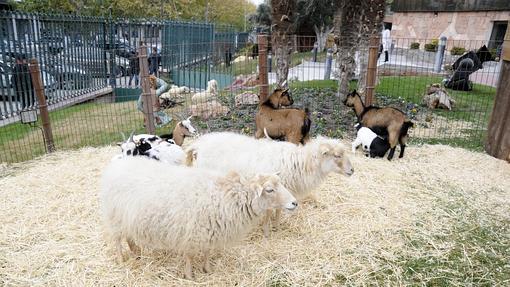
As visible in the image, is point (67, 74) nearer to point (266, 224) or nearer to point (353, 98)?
point (353, 98)

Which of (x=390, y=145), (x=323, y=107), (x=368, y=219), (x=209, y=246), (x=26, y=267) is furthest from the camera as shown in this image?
(x=323, y=107)

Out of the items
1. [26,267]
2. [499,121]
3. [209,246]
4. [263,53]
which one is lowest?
[26,267]

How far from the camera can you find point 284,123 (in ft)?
21.0

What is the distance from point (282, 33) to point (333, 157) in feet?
17.8

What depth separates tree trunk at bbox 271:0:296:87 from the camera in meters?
8.85

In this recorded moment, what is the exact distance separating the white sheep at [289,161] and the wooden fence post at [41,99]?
3.91 metres

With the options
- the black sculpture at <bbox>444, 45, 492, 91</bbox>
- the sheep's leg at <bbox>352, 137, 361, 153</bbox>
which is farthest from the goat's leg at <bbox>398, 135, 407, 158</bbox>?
the black sculpture at <bbox>444, 45, 492, 91</bbox>

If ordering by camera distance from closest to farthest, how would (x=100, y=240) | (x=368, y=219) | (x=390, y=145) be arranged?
(x=100, y=240)
(x=368, y=219)
(x=390, y=145)

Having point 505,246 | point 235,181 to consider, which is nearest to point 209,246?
point 235,181

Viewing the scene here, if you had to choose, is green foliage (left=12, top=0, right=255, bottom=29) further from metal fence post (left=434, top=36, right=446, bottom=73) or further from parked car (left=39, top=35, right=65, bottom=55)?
metal fence post (left=434, top=36, right=446, bottom=73)

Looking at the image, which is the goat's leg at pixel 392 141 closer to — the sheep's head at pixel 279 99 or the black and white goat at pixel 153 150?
the sheep's head at pixel 279 99

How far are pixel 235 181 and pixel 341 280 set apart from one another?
1386 mm

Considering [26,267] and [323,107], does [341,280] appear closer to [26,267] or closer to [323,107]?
[26,267]

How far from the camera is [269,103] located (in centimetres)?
675
